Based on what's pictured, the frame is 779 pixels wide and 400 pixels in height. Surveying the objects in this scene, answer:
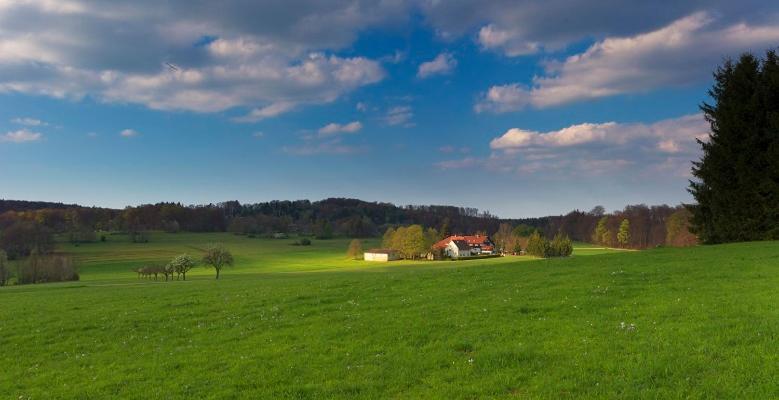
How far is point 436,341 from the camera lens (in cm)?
1279

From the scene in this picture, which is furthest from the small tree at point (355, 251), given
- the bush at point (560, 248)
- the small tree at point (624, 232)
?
the small tree at point (624, 232)

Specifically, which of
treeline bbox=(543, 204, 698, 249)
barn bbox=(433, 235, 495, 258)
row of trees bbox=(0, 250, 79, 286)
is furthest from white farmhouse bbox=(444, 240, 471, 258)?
row of trees bbox=(0, 250, 79, 286)

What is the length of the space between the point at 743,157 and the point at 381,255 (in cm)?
9879

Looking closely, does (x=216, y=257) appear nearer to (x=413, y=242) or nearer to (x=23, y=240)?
(x=413, y=242)

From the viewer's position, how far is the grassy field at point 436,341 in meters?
9.45

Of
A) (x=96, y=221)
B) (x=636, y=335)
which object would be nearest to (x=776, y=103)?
(x=636, y=335)

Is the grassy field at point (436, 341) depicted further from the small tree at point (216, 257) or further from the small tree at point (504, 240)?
the small tree at point (504, 240)

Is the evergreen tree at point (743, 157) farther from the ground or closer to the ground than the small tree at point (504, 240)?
farther from the ground

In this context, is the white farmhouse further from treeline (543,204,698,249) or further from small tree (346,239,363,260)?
treeline (543,204,698,249)

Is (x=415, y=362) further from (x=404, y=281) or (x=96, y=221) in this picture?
(x=96, y=221)

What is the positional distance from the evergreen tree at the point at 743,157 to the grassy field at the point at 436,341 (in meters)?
20.8

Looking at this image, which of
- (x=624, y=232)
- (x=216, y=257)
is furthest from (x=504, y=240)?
(x=216, y=257)

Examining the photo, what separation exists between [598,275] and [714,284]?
15.7 ft

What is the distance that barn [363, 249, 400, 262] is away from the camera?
433ft
